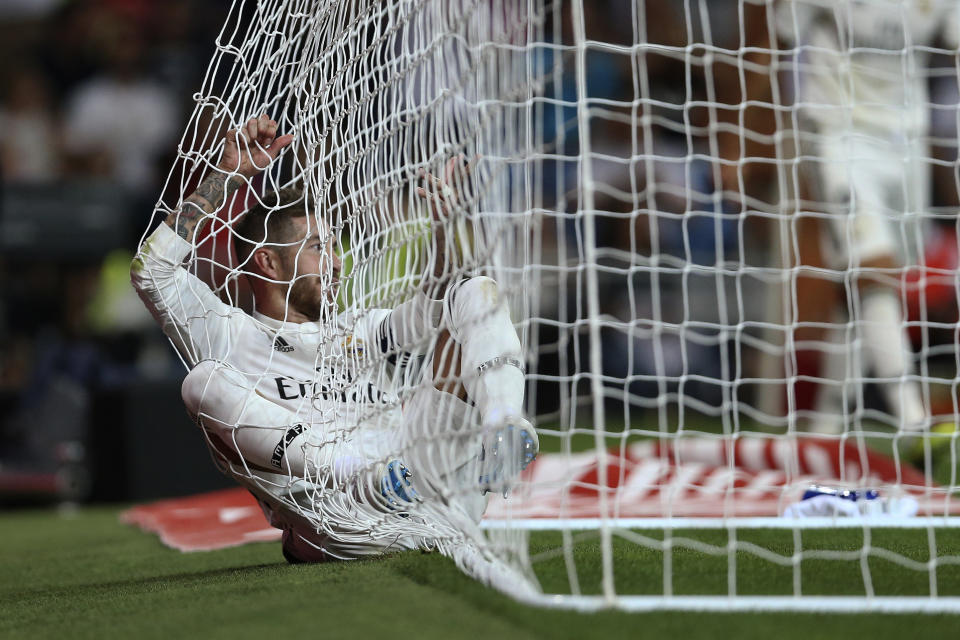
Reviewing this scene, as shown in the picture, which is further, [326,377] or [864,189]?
[864,189]

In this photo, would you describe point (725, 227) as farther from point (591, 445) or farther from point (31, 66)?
point (31, 66)

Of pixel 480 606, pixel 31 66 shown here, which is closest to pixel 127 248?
pixel 31 66

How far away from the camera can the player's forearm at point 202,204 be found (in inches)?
103

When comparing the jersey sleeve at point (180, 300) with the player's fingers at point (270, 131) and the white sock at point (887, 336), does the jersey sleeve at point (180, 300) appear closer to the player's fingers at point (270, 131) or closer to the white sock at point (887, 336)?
the player's fingers at point (270, 131)

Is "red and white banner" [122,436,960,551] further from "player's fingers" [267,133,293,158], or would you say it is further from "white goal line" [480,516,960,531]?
"player's fingers" [267,133,293,158]

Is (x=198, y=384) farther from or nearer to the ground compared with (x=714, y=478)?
farther from the ground

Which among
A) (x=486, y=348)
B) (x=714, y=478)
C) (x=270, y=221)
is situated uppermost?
(x=270, y=221)

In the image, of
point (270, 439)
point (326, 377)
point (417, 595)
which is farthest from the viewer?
point (326, 377)

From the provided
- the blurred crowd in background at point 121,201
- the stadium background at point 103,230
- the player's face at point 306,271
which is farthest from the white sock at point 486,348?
the blurred crowd in background at point 121,201

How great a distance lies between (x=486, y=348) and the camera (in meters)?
2.20

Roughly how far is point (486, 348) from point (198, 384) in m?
0.63

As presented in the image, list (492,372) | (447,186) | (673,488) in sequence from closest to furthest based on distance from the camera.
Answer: (492,372) → (447,186) → (673,488)

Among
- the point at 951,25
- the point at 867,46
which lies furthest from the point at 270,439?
the point at 951,25

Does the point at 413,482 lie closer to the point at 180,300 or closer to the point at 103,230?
the point at 180,300
